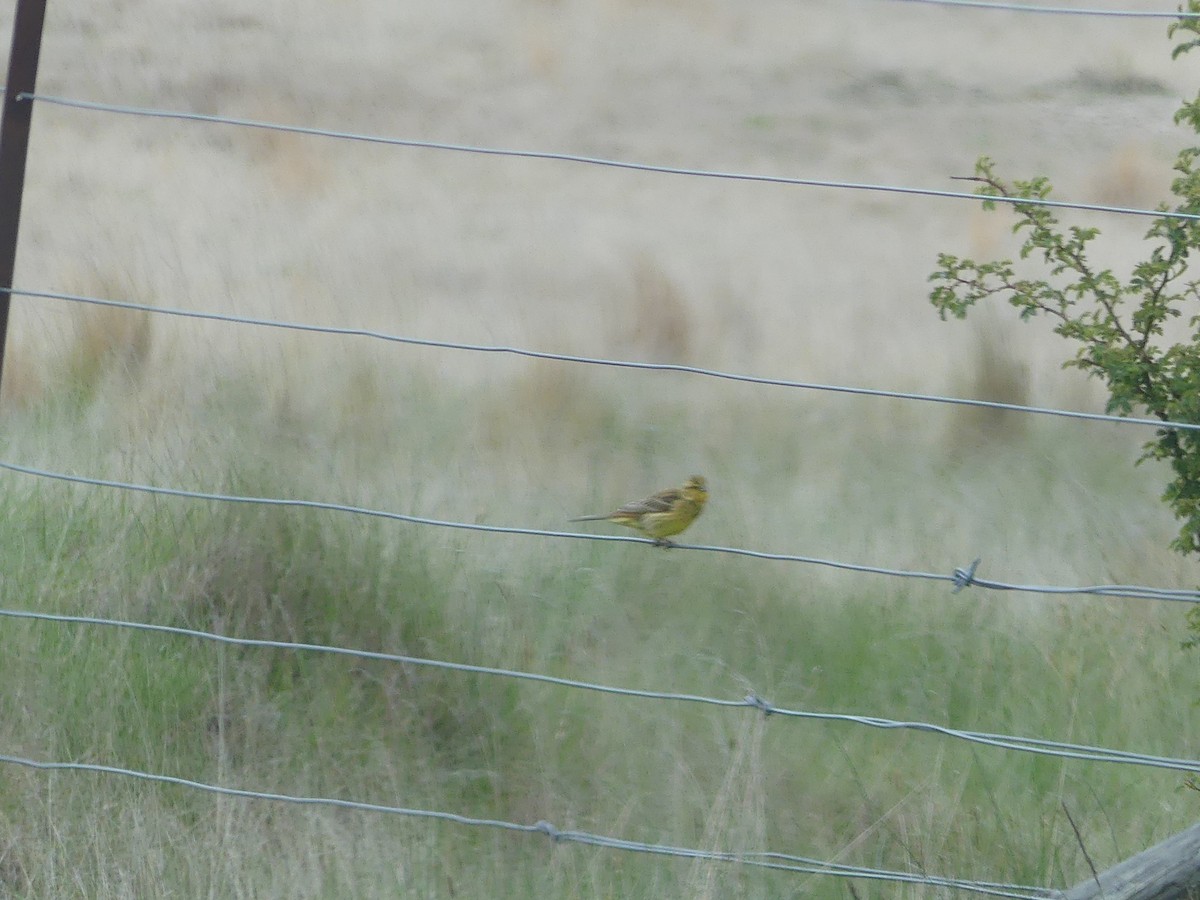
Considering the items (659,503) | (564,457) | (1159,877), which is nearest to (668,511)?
(659,503)

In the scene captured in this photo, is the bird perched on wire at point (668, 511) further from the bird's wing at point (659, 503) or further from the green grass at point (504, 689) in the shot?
the green grass at point (504, 689)

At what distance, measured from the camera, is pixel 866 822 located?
3.23m

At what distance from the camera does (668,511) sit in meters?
3.01

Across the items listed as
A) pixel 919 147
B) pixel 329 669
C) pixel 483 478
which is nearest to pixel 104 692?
pixel 329 669

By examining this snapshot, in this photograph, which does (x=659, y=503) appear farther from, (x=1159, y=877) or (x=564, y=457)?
(x=564, y=457)

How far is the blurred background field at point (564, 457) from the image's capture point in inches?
121

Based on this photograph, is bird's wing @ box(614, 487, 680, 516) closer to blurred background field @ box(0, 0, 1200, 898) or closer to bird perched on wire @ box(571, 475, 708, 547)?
bird perched on wire @ box(571, 475, 708, 547)

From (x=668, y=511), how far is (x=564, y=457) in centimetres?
353

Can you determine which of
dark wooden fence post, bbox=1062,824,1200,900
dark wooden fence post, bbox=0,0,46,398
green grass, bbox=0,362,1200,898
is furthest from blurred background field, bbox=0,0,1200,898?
dark wooden fence post, bbox=0,0,46,398

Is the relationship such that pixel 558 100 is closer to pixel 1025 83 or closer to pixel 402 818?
pixel 1025 83

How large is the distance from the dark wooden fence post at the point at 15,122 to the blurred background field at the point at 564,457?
38.7 inches

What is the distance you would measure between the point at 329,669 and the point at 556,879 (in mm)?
1119

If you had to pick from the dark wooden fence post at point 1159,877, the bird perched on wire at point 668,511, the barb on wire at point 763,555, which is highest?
the bird perched on wire at point 668,511

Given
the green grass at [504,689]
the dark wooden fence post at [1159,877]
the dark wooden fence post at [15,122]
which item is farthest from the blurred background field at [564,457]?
the dark wooden fence post at [15,122]
